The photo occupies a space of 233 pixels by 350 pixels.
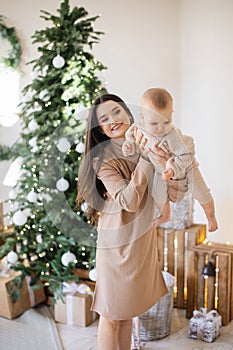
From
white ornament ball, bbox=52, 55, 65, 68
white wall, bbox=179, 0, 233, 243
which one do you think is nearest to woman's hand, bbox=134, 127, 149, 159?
white ornament ball, bbox=52, 55, 65, 68

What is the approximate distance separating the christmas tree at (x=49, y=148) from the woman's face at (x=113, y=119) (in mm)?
908

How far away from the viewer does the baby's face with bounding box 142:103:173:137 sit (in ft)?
4.99

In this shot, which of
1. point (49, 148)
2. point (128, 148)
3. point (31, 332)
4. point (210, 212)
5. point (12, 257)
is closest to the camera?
point (128, 148)

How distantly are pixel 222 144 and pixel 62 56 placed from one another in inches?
54.5

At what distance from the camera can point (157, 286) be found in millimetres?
2129

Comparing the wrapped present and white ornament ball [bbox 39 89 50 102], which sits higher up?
white ornament ball [bbox 39 89 50 102]

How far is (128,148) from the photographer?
1628mm

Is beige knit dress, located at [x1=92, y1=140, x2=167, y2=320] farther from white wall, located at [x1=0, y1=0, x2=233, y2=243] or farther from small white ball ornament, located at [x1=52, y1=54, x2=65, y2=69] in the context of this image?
white wall, located at [x1=0, y1=0, x2=233, y2=243]

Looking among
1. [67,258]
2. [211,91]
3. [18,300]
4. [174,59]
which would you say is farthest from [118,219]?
[174,59]

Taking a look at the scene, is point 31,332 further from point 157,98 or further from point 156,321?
point 157,98

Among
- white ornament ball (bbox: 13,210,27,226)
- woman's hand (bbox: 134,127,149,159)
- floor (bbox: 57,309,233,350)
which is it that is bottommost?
floor (bbox: 57,309,233,350)

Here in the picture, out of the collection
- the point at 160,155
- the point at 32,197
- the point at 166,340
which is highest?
the point at 160,155

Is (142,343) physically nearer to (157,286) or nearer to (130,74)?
(157,286)

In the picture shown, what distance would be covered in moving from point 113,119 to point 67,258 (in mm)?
1358
